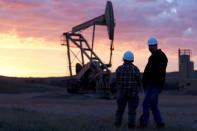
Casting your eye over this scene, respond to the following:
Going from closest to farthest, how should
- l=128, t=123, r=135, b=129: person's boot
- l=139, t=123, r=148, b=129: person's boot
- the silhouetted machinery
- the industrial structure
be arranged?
l=128, t=123, r=135, b=129: person's boot < l=139, t=123, r=148, b=129: person's boot < the silhouetted machinery < the industrial structure

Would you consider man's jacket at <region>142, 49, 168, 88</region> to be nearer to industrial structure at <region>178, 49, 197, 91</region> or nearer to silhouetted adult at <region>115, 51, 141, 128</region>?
silhouetted adult at <region>115, 51, 141, 128</region>

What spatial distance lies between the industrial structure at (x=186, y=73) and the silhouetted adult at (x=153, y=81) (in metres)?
43.4

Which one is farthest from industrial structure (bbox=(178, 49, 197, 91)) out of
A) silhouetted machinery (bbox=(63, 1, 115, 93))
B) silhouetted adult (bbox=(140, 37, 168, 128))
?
silhouetted adult (bbox=(140, 37, 168, 128))

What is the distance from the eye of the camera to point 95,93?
47.0 m

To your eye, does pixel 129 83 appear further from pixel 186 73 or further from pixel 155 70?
pixel 186 73

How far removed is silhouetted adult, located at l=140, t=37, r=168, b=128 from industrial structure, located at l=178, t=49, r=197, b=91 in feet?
142

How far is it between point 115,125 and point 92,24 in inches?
1197

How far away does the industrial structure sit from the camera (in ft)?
202

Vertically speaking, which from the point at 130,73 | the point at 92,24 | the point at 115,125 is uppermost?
the point at 92,24

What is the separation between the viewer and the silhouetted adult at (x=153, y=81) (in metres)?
17.9

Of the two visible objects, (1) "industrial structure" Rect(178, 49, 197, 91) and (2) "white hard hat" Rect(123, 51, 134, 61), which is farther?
(1) "industrial structure" Rect(178, 49, 197, 91)

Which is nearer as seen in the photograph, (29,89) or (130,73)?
(130,73)

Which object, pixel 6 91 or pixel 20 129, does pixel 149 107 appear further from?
pixel 6 91

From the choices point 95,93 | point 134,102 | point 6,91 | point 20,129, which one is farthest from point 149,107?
point 6,91
